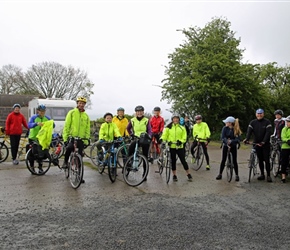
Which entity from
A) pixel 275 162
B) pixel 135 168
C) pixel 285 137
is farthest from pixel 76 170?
pixel 275 162

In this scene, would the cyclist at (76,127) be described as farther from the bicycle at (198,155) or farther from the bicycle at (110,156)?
the bicycle at (198,155)

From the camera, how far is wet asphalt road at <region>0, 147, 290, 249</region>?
12.9 ft

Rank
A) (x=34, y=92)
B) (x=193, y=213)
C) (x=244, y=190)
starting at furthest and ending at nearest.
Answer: (x=34, y=92) < (x=244, y=190) < (x=193, y=213)

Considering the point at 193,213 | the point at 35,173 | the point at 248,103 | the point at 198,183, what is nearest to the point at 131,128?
the point at 198,183

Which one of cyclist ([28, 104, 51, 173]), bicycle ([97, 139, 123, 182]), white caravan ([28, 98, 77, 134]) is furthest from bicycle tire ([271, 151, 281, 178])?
white caravan ([28, 98, 77, 134])

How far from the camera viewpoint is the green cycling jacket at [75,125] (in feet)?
23.2

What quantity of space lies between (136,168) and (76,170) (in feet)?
4.42

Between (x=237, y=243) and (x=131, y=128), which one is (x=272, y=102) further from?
Answer: (x=237, y=243)

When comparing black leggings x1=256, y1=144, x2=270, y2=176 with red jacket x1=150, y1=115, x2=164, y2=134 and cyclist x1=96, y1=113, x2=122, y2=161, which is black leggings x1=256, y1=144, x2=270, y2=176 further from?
cyclist x1=96, y1=113, x2=122, y2=161

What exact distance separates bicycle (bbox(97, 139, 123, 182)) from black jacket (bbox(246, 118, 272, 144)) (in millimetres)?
3483

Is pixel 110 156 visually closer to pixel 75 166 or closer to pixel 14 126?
pixel 75 166

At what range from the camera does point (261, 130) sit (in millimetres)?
8023

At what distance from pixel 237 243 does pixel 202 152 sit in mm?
6003

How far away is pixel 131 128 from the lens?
8.11 m
